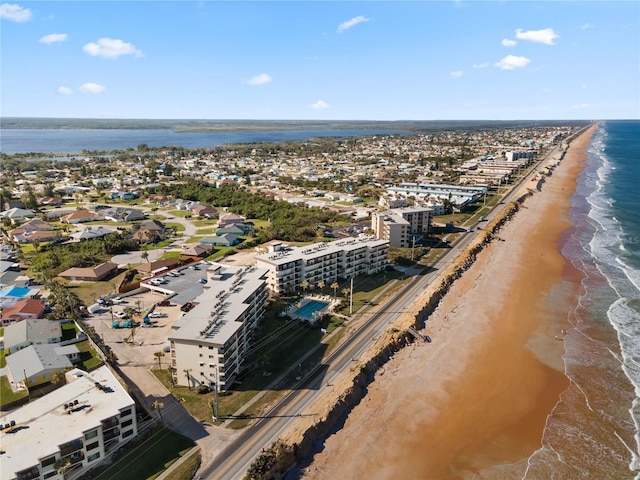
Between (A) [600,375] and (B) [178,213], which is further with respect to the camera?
(B) [178,213]

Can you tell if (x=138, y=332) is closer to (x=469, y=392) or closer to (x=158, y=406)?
(x=158, y=406)

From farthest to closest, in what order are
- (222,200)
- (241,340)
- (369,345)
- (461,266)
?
(222,200) → (461,266) → (369,345) → (241,340)

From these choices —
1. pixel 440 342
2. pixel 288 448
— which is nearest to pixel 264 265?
pixel 440 342

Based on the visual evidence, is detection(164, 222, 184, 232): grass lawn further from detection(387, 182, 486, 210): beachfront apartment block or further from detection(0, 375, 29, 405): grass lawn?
detection(387, 182, 486, 210): beachfront apartment block

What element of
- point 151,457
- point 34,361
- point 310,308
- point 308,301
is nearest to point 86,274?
point 34,361

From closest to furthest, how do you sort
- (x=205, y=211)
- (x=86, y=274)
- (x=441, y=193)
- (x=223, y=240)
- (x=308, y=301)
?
(x=308, y=301), (x=86, y=274), (x=223, y=240), (x=205, y=211), (x=441, y=193)

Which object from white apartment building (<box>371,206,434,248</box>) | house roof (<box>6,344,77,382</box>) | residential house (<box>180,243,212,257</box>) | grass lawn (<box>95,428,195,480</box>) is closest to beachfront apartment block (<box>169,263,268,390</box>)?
grass lawn (<box>95,428,195,480</box>)

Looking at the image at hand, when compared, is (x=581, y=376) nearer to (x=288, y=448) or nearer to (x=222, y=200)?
(x=288, y=448)
